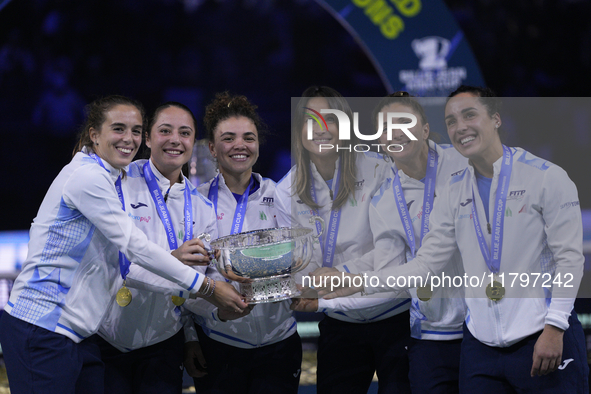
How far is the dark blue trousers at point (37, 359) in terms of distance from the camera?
84.9 inches

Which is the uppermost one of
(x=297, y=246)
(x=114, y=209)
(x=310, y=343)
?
(x=114, y=209)

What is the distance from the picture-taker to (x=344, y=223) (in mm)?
2783

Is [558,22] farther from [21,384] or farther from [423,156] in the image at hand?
[21,384]

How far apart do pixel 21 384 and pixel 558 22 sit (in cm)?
509

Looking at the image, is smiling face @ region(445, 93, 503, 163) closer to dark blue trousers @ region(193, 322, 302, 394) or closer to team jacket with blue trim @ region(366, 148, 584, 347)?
team jacket with blue trim @ region(366, 148, 584, 347)

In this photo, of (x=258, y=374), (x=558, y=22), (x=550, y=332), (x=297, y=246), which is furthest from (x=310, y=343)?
(x=558, y=22)

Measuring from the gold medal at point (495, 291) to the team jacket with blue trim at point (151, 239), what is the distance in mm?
1313

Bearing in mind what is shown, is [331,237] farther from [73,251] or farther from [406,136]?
[73,251]

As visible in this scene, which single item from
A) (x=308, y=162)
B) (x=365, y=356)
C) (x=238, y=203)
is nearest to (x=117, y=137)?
(x=238, y=203)

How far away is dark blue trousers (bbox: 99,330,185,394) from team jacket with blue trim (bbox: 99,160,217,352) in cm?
4

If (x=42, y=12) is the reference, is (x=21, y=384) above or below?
below

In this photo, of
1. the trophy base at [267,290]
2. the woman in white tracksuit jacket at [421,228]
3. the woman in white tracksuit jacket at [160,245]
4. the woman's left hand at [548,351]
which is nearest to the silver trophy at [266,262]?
the trophy base at [267,290]

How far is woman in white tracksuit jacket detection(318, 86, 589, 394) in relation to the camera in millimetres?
2195

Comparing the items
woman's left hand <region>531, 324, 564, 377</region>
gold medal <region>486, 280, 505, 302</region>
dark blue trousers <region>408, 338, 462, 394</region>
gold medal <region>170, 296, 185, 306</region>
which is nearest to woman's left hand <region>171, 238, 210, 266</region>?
gold medal <region>170, 296, 185, 306</region>
